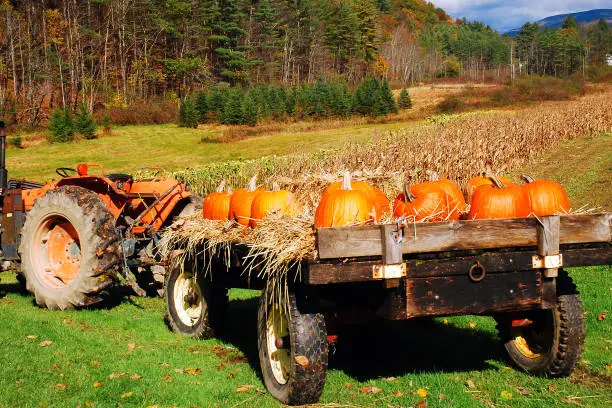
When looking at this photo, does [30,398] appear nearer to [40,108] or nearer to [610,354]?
[610,354]

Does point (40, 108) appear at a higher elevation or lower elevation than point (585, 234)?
higher

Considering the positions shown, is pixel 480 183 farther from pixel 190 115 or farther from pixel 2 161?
pixel 190 115

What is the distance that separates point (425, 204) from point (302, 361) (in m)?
1.53

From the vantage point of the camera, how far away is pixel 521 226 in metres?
4.34

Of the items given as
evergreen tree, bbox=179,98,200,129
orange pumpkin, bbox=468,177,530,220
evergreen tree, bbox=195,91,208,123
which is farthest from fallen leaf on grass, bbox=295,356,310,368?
evergreen tree, bbox=195,91,208,123

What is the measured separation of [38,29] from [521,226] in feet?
221

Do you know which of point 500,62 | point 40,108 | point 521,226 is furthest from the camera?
point 500,62

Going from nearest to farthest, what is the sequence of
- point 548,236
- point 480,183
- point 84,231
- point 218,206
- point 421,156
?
1. point 548,236
2. point 480,183
3. point 218,206
4. point 84,231
5. point 421,156

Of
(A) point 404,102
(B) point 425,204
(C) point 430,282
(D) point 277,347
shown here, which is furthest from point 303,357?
(A) point 404,102

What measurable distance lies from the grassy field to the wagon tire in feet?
0.49

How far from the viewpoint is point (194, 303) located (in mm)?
6961

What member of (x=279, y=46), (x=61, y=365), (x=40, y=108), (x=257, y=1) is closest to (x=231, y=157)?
(x=40, y=108)

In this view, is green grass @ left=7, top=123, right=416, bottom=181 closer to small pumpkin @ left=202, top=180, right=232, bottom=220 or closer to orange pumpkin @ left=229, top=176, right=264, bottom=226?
small pumpkin @ left=202, top=180, right=232, bottom=220

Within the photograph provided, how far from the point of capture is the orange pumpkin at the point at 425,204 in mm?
4703
